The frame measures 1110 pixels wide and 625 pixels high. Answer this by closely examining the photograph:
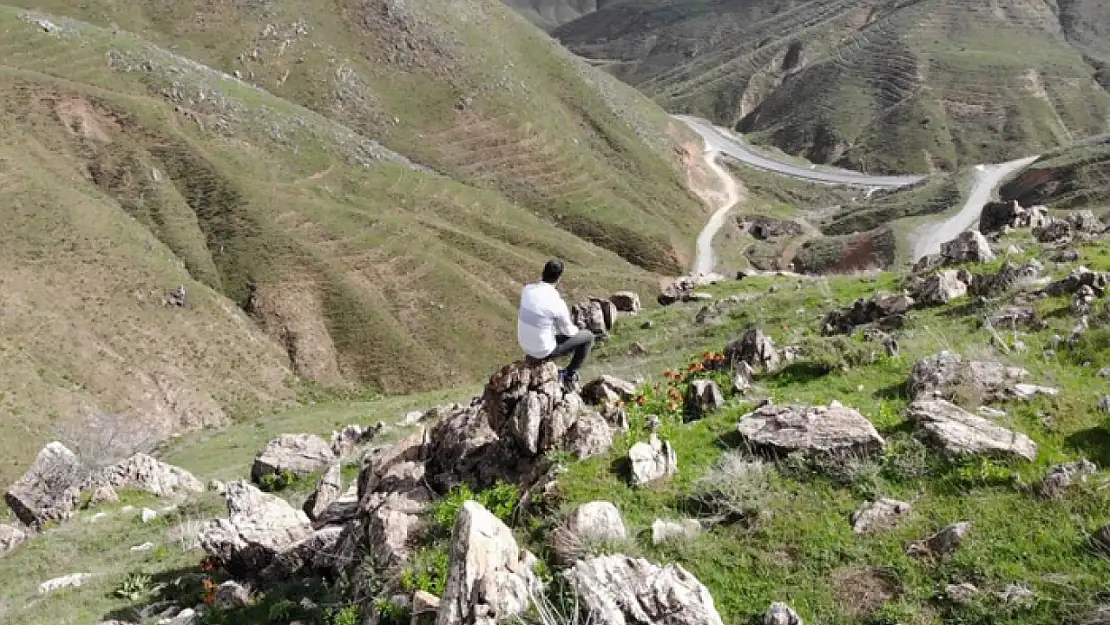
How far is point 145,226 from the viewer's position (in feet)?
234

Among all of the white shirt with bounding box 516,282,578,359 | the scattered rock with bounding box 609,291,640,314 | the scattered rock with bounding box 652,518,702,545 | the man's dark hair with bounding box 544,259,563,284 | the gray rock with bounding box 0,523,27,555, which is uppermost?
the man's dark hair with bounding box 544,259,563,284

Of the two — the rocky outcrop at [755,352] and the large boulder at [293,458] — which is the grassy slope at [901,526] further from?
the large boulder at [293,458]

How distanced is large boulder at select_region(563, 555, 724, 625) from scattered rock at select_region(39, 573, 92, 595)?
15437mm

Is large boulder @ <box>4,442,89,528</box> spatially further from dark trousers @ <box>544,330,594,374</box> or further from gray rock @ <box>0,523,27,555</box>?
dark trousers @ <box>544,330,594,374</box>

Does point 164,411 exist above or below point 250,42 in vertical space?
below

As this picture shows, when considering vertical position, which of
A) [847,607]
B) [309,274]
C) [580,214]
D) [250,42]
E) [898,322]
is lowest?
[580,214]

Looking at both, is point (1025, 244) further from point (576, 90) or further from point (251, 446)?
point (576, 90)

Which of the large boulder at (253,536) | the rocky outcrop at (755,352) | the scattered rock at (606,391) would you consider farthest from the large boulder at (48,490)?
the rocky outcrop at (755,352)

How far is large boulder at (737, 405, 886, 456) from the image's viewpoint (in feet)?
35.8

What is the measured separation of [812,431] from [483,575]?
552 centimetres

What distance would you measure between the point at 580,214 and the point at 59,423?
249ft

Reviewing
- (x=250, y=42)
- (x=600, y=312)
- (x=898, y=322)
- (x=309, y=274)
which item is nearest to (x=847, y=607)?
(x=898, y=322)

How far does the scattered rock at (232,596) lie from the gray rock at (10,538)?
15150 millimetres

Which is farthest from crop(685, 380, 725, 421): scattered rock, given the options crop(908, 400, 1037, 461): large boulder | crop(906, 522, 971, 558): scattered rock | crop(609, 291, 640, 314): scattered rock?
crop(609, 291, 640, 314): scattered rock
